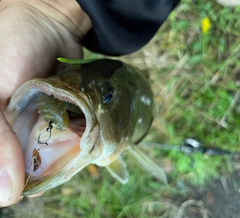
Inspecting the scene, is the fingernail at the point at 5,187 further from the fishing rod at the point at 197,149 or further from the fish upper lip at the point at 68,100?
the fishing rod at the point at 197,149

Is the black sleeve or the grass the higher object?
the black sleeve

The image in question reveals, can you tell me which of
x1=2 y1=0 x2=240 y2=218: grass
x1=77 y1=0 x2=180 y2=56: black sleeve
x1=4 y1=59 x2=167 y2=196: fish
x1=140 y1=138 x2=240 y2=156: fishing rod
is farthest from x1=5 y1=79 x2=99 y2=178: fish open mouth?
x1=2 y1=0 x2=240 y2=218: grass

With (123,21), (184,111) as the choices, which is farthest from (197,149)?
(123,21)

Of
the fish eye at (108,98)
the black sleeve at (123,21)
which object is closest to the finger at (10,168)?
the fish eye at (108,98)

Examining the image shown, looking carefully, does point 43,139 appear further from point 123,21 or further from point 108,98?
point 123,21

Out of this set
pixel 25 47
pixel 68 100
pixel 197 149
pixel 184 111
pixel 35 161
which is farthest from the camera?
pixel 184 111

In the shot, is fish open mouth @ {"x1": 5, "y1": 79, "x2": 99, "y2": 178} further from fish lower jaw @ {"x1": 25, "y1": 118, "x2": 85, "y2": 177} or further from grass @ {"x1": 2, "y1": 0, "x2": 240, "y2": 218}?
grass @ {"x1": 2, "y1": 0, "x2": 240, "y2": 218}
